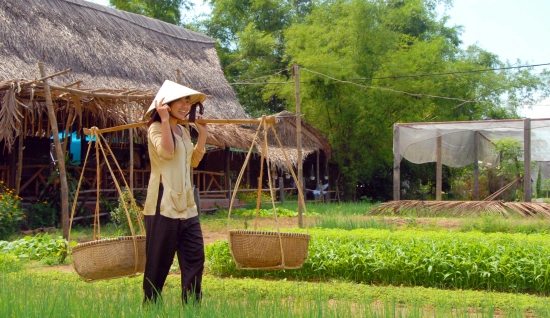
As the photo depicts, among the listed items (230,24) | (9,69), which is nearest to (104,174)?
(9,69)

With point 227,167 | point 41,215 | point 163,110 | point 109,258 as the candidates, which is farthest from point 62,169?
point 227,167

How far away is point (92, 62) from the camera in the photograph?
44.5ft

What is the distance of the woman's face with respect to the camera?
163 inches

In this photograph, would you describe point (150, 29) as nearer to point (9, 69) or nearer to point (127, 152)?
point (127, 152)

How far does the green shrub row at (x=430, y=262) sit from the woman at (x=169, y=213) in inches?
103

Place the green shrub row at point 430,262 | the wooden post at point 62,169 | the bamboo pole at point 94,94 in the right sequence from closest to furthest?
the green shrub row at point 430,262 < the wooden post at point 62,169 < the bamboo pole at point 94,94

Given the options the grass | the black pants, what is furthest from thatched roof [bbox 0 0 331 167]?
the black pants

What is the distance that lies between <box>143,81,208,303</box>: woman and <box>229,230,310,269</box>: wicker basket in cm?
54

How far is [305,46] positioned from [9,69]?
10.3 meters

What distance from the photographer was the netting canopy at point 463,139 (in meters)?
13.8

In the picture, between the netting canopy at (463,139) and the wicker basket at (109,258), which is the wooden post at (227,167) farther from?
the wicker basket at (109,258)

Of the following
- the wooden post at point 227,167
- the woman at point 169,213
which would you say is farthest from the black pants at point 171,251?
the wooden post at point 227,167

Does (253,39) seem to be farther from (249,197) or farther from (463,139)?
(463,139)

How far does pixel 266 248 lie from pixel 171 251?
2.62ft
